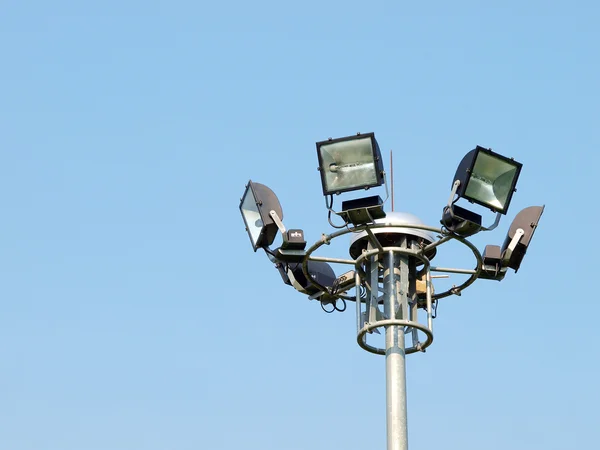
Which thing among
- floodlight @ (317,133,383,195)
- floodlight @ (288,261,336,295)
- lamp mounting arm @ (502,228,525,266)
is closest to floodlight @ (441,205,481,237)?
floodlight @ (317,133,383,195)

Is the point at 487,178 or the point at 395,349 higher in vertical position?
the point at 487,178

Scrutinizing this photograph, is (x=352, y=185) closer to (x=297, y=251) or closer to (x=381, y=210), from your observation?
(x=381, y=210)

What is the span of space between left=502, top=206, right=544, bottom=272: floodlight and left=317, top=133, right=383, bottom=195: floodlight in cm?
259

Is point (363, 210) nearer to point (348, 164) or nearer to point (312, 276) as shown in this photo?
point (348, 164)

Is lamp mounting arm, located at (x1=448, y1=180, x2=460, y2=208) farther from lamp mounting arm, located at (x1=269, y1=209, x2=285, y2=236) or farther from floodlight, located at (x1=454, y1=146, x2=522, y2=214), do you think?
lamp mounting arm, located at (x1=269, y1=209, x2=285, y2=236)

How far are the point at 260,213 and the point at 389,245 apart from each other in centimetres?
207

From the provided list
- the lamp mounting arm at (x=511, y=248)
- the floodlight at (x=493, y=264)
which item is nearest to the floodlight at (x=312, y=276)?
the floodlight at (x=493, y=264)

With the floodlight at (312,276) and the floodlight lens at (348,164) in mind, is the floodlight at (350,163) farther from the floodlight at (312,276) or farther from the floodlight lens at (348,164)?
the floodlight at (312,276)

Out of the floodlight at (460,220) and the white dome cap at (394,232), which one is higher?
the white dome cap at (394,232)

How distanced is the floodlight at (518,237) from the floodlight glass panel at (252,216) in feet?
12.6

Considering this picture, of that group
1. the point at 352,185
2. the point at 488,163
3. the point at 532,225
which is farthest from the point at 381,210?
the point at 532,225

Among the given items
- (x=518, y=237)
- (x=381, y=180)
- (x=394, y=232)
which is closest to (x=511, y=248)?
(x=518, y=237)

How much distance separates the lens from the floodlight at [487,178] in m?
16.2

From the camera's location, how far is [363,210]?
16.3 m
